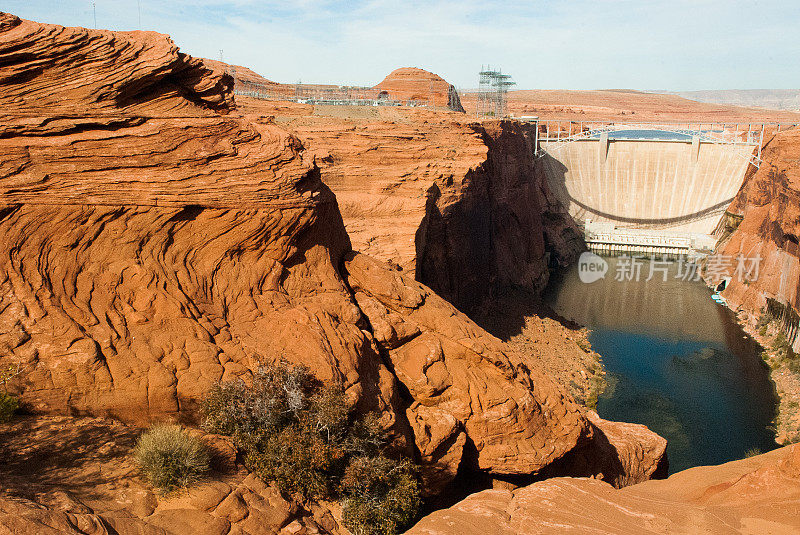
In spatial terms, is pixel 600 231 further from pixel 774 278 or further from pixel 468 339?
pixel 468 339

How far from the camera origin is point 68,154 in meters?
11.1

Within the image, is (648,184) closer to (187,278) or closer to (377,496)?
(377,496)

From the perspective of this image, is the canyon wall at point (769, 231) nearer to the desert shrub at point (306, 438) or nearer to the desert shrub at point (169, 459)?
A: the desert shrub at point (306, 438)

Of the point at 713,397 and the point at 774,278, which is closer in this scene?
the point at 713,397

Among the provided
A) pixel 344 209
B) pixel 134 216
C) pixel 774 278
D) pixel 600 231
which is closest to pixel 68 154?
pixel 134 216

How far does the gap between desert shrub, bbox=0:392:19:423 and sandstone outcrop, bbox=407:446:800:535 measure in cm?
676

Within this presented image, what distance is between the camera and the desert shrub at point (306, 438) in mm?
10453

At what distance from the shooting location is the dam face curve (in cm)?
6925

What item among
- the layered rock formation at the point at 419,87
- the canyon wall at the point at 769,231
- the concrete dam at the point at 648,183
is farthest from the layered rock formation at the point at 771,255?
the layered rock formation at the point at 419,87

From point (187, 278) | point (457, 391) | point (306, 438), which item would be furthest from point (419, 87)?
point (306, 438)

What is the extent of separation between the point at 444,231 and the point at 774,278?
28.6 metres

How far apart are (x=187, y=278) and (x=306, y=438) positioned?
13.1 ft

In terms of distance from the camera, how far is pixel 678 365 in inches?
1548

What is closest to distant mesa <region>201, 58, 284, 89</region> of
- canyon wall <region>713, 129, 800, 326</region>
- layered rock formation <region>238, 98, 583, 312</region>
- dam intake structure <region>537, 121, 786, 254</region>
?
layered rock formation <region>238, 98, 583, 312</region>
